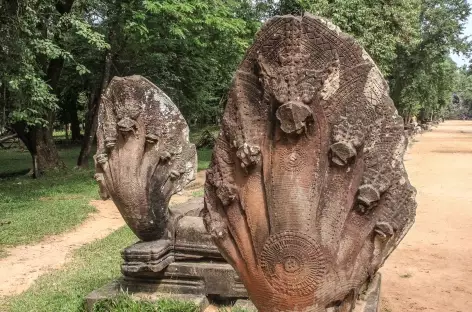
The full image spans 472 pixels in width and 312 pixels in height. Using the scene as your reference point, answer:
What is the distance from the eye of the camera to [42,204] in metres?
11.2

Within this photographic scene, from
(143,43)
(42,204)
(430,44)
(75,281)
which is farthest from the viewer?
(430,44)

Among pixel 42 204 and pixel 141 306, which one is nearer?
pixel 141 306

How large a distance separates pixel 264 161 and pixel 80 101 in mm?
25311

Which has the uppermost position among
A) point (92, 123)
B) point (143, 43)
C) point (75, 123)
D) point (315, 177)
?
point (143, 43)

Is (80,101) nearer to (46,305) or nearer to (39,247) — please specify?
(39,247)

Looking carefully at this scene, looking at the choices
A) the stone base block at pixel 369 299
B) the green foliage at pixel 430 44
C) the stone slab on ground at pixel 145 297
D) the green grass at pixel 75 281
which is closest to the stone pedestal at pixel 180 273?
the stone slab on ground at pixel 145 297

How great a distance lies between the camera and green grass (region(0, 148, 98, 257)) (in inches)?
353

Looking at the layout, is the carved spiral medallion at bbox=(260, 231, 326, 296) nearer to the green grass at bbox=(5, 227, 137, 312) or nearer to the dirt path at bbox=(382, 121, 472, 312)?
the green grass at bbox=(5, 227, 137, 312)

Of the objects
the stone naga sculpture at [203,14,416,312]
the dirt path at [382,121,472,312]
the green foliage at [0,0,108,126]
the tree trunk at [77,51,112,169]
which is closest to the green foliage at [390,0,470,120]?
the dirt path at [382,121,472,312]

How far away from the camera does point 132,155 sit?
15.2 feet

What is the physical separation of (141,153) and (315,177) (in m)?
2.55

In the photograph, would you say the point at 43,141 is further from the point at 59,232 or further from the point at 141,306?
the point at 141,306

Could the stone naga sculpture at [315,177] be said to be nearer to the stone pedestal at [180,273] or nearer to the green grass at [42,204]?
the stone pedestal at [180,273]

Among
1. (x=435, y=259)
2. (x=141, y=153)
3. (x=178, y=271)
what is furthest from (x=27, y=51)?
(x=435, y=259)
